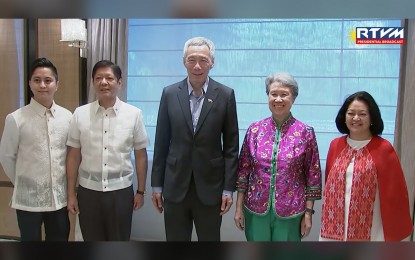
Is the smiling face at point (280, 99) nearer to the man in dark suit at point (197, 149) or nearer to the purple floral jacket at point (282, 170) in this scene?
the purple floral jacket at point (282, 170)

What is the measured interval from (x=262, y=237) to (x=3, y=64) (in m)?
2.81

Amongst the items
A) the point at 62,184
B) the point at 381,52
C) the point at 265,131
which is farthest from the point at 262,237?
the point at 381,52

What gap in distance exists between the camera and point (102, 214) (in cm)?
244

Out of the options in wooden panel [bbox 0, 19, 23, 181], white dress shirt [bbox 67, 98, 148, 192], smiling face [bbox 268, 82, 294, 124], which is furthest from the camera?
wooden panel [bbox 0, 19, 23, 181]

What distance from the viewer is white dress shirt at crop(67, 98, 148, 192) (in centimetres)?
243

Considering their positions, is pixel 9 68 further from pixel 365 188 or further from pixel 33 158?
pixel 365 188

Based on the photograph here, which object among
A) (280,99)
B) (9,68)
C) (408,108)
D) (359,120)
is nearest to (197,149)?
(280,99)

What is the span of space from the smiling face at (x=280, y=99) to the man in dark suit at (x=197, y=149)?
0.77 feet

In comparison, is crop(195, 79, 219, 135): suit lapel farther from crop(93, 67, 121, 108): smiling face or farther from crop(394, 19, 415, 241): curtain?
crop(394, 19, 415, 241): curtain

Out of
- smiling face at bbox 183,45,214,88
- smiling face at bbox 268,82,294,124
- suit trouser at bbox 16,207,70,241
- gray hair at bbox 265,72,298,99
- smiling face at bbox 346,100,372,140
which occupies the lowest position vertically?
suit trouser at bbox 16,207,70,241

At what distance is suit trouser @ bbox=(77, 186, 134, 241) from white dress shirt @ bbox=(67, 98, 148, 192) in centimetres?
4

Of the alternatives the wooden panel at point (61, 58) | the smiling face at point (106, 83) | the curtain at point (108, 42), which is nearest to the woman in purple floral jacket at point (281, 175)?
the smiling face at point (106, 83)

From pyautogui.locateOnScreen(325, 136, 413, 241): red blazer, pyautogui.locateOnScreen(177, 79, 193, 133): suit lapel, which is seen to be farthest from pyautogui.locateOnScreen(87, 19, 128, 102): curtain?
pyautogui.locateOnScreen(325, 136, 413, 241): red blazer

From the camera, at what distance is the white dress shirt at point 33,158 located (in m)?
2.45
